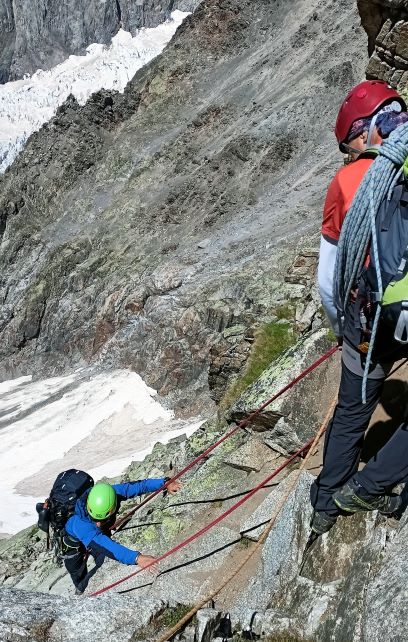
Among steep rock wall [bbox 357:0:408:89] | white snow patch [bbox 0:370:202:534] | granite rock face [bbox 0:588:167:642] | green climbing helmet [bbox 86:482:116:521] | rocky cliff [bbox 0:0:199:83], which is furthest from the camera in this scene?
rocky cliff [bbox 0:0:199:83]

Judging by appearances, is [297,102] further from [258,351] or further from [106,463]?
[258,351]

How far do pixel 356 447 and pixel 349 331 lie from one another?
88cm

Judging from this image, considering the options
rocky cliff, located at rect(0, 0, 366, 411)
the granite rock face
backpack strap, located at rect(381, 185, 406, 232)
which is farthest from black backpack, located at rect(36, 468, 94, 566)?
rocky cliff, located at rect(0, 0, 366, 411)

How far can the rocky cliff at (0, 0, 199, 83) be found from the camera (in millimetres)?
128750

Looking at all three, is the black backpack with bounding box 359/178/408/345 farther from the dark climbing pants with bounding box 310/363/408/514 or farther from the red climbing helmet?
the dark climbing pants with bounding box 310/363/408/514

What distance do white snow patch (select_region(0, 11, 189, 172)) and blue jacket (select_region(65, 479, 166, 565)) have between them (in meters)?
107

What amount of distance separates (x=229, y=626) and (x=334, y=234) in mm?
3066

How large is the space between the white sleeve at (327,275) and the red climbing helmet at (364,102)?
2.24 ft

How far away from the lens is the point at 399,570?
3.77 metres

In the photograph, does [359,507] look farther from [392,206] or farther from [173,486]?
[173,486]

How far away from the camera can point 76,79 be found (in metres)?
121

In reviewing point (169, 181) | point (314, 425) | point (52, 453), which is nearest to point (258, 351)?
point (314, 425)

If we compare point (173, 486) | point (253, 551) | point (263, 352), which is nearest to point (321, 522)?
point (253, 551)

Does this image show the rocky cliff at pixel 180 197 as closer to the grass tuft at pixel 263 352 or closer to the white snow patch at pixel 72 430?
the white snow patch at pixel 72 430
